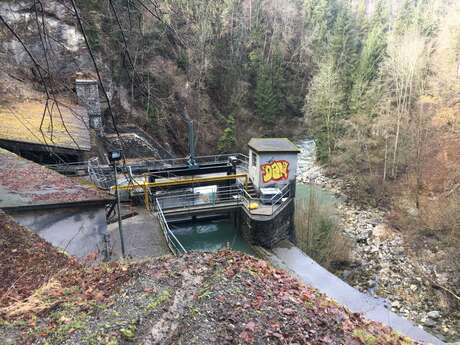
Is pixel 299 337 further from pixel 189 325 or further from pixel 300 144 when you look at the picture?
pixel 300 144

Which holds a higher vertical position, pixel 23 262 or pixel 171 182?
pixel 23 262

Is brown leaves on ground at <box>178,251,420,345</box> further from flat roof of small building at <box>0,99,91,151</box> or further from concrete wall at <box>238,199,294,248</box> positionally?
flat roof of small building at <box>0,99,91,151</box>

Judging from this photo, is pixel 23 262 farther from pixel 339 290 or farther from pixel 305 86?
pixel 305 86

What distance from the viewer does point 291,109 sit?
40.6 metres

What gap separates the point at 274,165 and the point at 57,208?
8.52m

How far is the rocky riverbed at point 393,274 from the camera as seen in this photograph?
12.4 m

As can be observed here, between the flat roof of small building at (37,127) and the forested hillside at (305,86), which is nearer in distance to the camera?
the flat roof of small building at (37,127)

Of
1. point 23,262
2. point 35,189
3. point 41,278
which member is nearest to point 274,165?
point 35,189

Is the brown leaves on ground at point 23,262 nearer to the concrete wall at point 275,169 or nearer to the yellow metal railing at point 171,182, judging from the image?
the yellow metal railing at point 171,182

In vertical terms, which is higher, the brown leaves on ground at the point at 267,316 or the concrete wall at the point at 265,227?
the brown leaves on ground at the point at 267,316

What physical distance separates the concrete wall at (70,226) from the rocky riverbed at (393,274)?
10.8m

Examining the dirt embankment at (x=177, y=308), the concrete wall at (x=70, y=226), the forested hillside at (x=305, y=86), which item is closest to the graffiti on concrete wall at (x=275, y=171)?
the forested hillside at (x=305, y=86)

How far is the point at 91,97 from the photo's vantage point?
18891 millimetres

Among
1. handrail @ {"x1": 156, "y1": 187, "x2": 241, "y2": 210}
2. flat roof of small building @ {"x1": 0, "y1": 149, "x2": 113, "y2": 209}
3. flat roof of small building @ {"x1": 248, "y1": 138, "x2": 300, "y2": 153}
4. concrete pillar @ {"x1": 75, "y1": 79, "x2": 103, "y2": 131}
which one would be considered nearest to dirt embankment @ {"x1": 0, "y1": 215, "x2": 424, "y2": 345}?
flat roof of small building @ {"x1": 0, "y1": 149, "x2": 113, "y2": 209}
